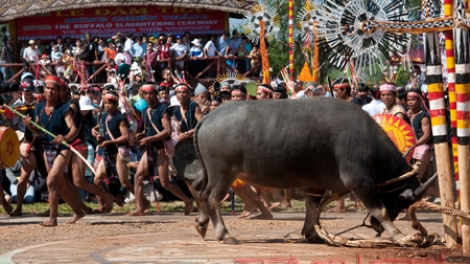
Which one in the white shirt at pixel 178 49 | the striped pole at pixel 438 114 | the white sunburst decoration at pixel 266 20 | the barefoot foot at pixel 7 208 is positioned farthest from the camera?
the white shirt at pixel 178 49

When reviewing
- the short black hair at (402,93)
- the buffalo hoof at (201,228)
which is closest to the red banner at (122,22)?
the short black hair at (402,93)

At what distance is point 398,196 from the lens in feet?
33.2

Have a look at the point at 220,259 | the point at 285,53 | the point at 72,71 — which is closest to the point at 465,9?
the point at 220,259

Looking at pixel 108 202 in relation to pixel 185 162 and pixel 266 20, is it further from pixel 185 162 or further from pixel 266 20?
pixel 266 20

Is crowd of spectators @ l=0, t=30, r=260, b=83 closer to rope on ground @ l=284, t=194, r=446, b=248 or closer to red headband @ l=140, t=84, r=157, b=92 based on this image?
red headband @ l=140, t=84, r=157, b=92

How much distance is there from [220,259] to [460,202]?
7.88 feet

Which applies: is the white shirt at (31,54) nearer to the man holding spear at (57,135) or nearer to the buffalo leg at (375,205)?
the man holding spear at (57,135)

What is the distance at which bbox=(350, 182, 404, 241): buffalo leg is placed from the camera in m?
9.83

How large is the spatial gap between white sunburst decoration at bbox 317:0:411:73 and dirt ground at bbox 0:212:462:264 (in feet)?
6.89

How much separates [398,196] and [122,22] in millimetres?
22603

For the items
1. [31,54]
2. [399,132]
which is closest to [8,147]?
[399,132]

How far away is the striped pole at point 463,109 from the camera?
8.80 m

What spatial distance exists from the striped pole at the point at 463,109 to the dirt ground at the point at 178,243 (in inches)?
17.9

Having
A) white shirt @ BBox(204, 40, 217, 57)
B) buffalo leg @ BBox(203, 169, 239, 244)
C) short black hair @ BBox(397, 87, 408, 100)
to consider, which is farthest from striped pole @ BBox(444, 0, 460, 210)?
white shirt @ BBox(204, 40, 217, 57)
